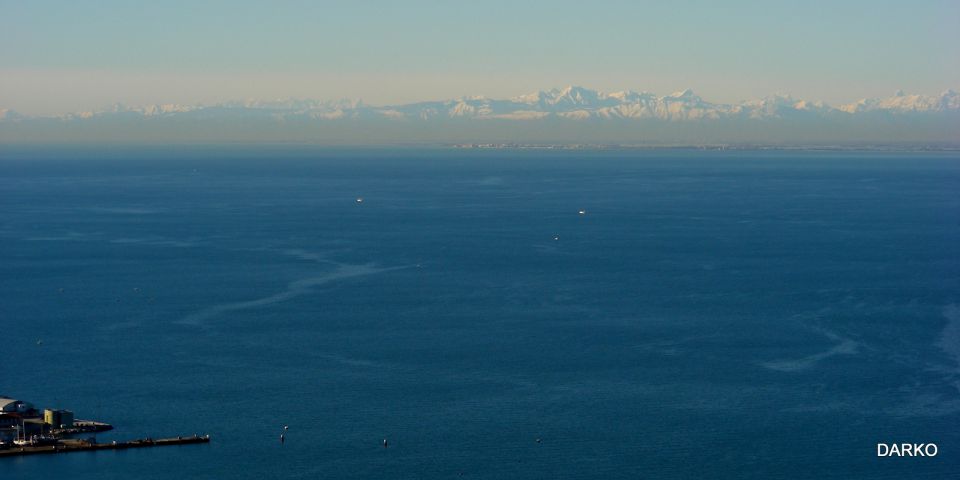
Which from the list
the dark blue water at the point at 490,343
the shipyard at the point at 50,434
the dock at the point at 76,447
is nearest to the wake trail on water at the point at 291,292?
the dark blue water at the point at 490,343

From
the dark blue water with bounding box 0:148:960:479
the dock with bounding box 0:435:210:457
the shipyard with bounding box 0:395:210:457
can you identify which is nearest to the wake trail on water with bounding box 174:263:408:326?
the dark blue water with bounding box 0:148:960:479

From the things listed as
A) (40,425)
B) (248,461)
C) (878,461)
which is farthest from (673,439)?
(40,425)

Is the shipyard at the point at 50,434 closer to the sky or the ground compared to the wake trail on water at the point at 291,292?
closer to the ground

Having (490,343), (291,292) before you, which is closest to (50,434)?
(490,343)

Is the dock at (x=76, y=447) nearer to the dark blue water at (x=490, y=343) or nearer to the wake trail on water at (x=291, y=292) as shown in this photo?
the dark blue water at (x=490, y=343)

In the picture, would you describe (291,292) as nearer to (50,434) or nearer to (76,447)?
(50,434)

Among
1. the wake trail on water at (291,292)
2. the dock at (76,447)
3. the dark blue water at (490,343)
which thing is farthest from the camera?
the wake trail on water at (291,292)
